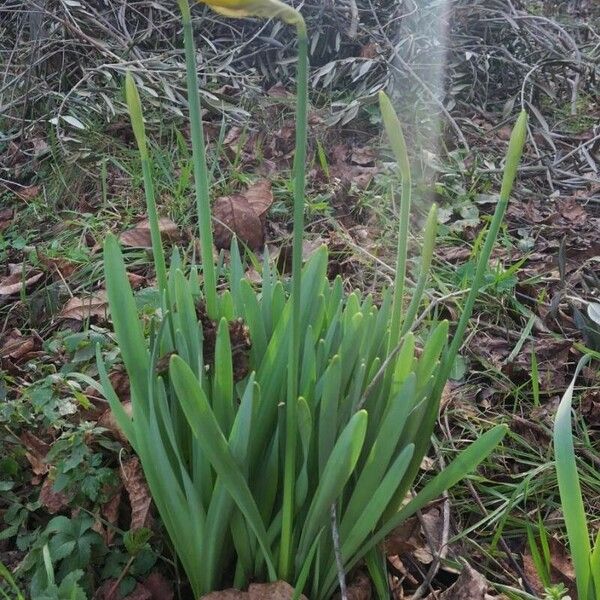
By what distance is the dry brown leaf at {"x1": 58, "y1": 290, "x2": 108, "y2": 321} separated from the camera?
69.6 inches

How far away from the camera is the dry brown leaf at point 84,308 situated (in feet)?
5.80

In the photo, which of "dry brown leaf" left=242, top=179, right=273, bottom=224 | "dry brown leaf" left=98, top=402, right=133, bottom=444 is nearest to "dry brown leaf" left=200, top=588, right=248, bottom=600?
"dry brown leaf" left=98, top=402, right=133, bottom=444

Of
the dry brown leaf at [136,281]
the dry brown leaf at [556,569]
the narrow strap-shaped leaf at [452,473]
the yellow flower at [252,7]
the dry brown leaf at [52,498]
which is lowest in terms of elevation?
the dry brown leaf at [556,569]

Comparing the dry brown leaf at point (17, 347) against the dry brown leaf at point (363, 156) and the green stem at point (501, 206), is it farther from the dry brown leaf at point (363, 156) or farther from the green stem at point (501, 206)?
the dry brown leaf at point (363, 156)

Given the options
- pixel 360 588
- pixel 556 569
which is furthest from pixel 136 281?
pixel 556 569

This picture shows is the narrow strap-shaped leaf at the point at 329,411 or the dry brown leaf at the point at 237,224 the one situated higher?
the narrow strap-shaped leaf at the point at 329,411

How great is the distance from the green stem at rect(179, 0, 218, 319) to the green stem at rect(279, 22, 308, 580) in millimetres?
168

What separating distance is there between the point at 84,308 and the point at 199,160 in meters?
1.01

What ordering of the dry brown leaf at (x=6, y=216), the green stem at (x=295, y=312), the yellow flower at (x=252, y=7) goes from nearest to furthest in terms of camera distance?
the yellow flower at (x=252, y=7), the green stem at (x=295, y=312), the dry brown leaf at (x=6, y=216)

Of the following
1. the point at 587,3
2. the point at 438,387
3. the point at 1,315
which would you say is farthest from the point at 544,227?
the point at 587,3

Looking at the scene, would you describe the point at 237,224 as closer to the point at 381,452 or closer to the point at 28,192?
the point at 28,192

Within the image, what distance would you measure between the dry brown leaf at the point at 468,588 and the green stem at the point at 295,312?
258 mm

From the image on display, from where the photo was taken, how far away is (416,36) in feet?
10.8

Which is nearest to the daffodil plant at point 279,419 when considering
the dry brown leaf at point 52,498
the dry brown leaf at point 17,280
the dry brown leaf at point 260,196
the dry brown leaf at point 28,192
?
the dry brown leaf at point 52,498
